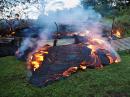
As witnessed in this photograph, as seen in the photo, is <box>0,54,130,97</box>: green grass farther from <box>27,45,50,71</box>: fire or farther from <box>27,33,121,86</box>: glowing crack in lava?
<box>27,45,50,71</box>: fire

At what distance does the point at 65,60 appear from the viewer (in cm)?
1229

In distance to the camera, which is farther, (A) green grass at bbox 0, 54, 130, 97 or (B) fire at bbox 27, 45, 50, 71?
(B) fire at bbox 27, 45, 50, 71

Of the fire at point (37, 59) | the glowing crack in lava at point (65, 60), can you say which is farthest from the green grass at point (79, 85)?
the fire at point (37, 59)

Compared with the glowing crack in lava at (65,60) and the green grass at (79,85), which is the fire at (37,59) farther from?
the green grass at (79,85)

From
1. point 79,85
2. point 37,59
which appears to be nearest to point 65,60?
point 37,59

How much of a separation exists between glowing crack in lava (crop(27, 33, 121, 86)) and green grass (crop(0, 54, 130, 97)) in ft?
1.10

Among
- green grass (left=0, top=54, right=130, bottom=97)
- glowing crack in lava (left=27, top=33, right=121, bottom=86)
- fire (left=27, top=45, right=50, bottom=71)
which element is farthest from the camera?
fire (left=27, top=45, right=50, bottom=71)

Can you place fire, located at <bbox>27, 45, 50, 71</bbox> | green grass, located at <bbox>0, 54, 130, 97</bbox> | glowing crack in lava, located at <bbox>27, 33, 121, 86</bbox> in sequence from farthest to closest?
fire, located at <bbox>27, 45, 50, 71</bbox>, glowing crack in lava, located at <bbox>27, 33, 121, 86</bbox>, green grass, located at <bbox>0, 54, 130, 97</bbox>

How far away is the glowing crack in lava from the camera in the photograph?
11.3 meters

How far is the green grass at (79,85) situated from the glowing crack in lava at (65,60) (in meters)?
0.33

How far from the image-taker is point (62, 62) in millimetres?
12148

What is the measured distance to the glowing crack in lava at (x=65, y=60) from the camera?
1127 cm

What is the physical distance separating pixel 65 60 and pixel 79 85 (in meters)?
2.10

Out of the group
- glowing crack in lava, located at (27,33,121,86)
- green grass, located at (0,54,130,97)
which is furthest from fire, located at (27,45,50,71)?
green grass, located at (0,54,130,97)
